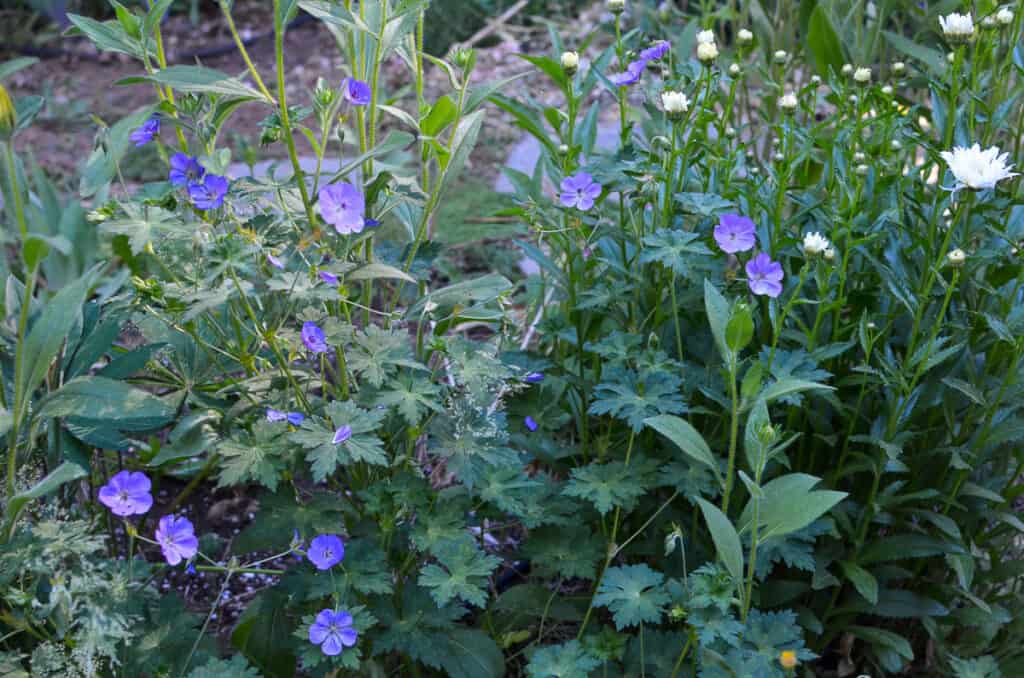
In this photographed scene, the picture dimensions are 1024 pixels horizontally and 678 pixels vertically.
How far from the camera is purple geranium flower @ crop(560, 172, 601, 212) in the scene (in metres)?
1.52

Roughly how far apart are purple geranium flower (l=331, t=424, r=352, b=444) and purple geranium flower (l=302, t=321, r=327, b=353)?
0.10m

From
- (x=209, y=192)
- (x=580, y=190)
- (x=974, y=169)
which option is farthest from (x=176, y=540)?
(x=974, y=169)

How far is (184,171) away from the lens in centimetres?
139

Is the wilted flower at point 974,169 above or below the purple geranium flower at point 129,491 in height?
above

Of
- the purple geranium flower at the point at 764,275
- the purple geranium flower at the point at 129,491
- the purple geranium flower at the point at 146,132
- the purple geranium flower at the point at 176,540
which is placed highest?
the purple geranium flower at the point at 146,132

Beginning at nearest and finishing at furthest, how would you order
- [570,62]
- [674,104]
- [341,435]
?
[341,435]
[674,104]
[570,62]

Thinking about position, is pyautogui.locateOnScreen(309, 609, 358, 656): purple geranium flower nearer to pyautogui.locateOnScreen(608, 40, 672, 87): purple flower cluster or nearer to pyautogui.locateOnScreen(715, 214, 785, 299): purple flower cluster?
pyautogui.locateOnScreen(715, 214, 785, 299): purple flower cluster

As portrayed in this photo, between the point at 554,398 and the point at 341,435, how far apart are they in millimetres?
475

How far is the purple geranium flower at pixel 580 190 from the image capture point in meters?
1.52

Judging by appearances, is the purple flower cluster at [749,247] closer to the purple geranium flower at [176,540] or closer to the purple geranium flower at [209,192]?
the purple geranium flower at [209,192]

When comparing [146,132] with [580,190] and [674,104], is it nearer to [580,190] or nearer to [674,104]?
[580,190]

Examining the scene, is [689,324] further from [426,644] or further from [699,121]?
[426,644]

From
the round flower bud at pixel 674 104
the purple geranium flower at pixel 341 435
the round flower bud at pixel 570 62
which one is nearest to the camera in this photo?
the purple geranium flower at pixel 341 435

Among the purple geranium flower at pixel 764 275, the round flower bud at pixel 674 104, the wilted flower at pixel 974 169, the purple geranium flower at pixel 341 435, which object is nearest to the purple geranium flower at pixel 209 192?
the purple geranium flower at pixel 341 435
